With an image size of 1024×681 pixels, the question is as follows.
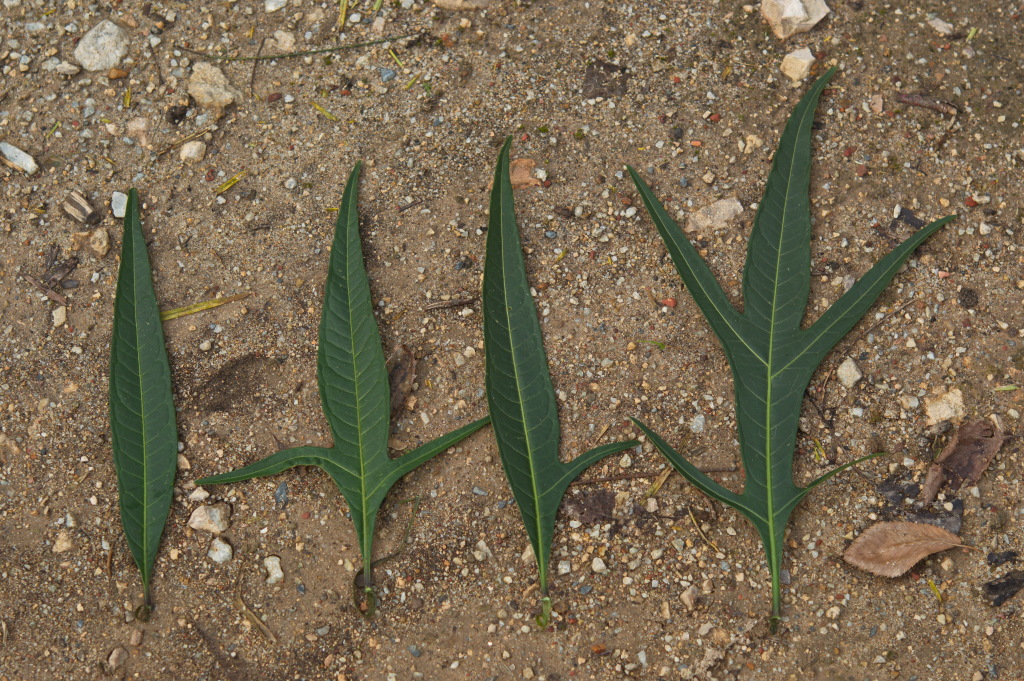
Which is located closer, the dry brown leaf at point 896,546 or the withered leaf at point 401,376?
the dry brown leaf at point 896,546

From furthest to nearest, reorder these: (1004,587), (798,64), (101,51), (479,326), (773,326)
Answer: (101,51)
(798,64)
(479,326)
(773,326)
(1004,587)

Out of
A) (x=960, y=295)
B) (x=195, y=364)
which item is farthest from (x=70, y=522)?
(x=960, y=295)

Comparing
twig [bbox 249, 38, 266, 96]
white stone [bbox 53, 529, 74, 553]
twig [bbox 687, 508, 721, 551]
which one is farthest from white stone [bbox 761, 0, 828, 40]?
white stone [bbox 53, 529, 74, 553]

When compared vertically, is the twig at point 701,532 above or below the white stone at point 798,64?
below

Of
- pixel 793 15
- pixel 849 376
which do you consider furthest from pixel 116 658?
pixel 793 15

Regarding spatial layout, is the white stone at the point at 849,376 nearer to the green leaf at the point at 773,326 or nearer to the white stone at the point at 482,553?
the green leaf at the point at 773,326

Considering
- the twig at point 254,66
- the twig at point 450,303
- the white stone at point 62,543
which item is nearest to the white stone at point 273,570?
the white stone at point 62,543

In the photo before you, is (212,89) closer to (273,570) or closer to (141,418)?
(141,418)
